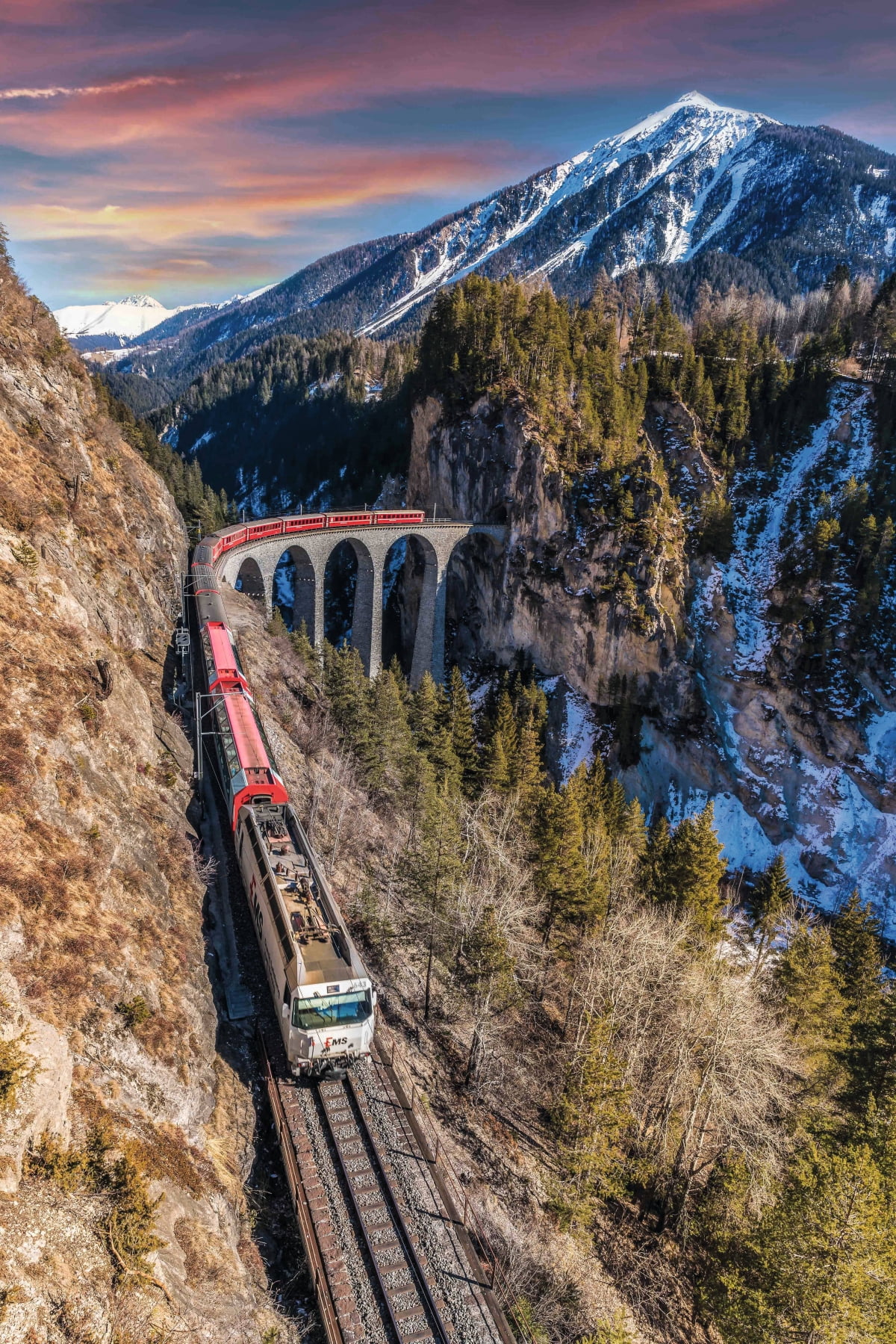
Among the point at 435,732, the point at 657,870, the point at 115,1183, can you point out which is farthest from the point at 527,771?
the point at 115,1183

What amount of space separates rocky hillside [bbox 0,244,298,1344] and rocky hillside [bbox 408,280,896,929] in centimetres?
4919

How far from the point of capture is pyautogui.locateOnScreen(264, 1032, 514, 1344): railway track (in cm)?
1441

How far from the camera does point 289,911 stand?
1970 cm

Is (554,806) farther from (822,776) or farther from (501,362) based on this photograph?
(501,362)

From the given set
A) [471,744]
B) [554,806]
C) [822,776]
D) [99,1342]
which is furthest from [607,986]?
[822,776]

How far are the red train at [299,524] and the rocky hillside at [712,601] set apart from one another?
12634 mm

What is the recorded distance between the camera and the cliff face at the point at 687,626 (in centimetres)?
6059

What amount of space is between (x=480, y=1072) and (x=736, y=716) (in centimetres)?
5009

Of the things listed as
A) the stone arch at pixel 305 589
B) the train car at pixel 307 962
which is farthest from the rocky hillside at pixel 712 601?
the train car at pixel 307 962

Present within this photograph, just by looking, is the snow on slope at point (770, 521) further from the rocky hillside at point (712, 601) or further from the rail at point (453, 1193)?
the rail at point (453, 1193)

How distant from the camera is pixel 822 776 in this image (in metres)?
61.4

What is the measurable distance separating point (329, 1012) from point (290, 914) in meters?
3.01

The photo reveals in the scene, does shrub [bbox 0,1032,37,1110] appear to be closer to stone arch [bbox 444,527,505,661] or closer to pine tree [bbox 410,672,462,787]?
pine tree [bbox 410,672,462,787]

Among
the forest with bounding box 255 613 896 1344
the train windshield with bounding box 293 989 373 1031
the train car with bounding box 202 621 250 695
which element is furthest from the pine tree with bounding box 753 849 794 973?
the train car with bounding box 202 621 250 695
